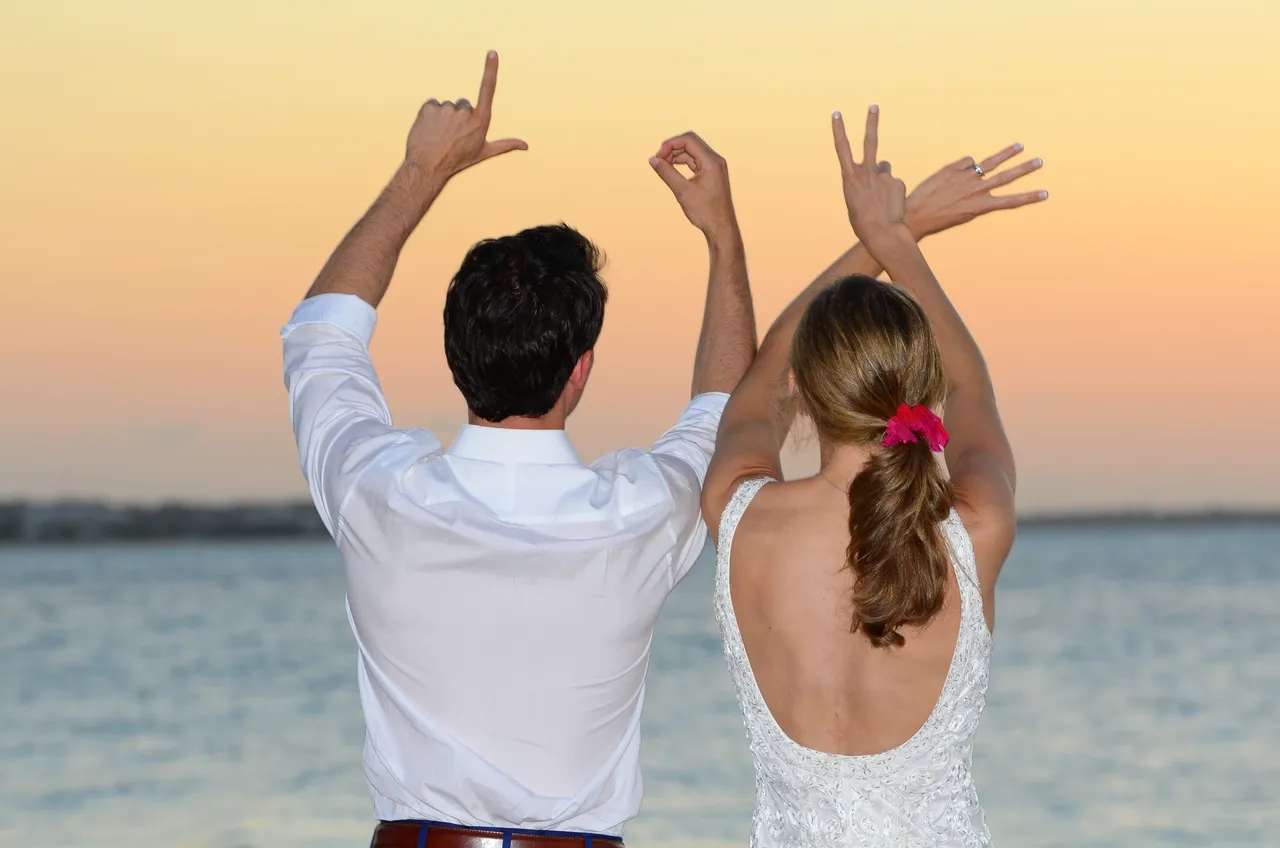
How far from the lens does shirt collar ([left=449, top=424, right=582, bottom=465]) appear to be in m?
2.33

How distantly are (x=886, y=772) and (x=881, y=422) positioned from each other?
0.63m

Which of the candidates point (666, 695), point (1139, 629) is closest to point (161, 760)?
point (666, 695)

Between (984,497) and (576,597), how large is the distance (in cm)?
68

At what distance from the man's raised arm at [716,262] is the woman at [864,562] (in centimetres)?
6

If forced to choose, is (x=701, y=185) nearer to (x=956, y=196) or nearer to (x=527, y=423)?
(x=956, y=196)

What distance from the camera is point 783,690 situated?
2.61 m

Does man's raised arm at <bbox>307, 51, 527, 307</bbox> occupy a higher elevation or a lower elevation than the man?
higher

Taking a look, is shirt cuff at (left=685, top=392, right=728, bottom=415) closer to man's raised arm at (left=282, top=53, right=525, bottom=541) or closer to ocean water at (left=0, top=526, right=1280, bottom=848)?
man's raised arm at (left=282, top=53, right=525, bottom=541)

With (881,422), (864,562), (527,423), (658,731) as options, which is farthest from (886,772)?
(658,731)

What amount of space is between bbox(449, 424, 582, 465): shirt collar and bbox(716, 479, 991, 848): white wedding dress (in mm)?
339

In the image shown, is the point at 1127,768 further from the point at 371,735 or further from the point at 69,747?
→ the point at 371,735

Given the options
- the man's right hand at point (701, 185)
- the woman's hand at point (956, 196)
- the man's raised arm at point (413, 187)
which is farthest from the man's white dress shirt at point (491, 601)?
the woman's hand at point (956, 196)

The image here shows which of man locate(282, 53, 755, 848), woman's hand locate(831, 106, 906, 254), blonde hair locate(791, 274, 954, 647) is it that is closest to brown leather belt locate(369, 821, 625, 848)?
man locate(282, 53, 755, 848)

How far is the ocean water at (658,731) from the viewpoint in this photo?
367 inches
